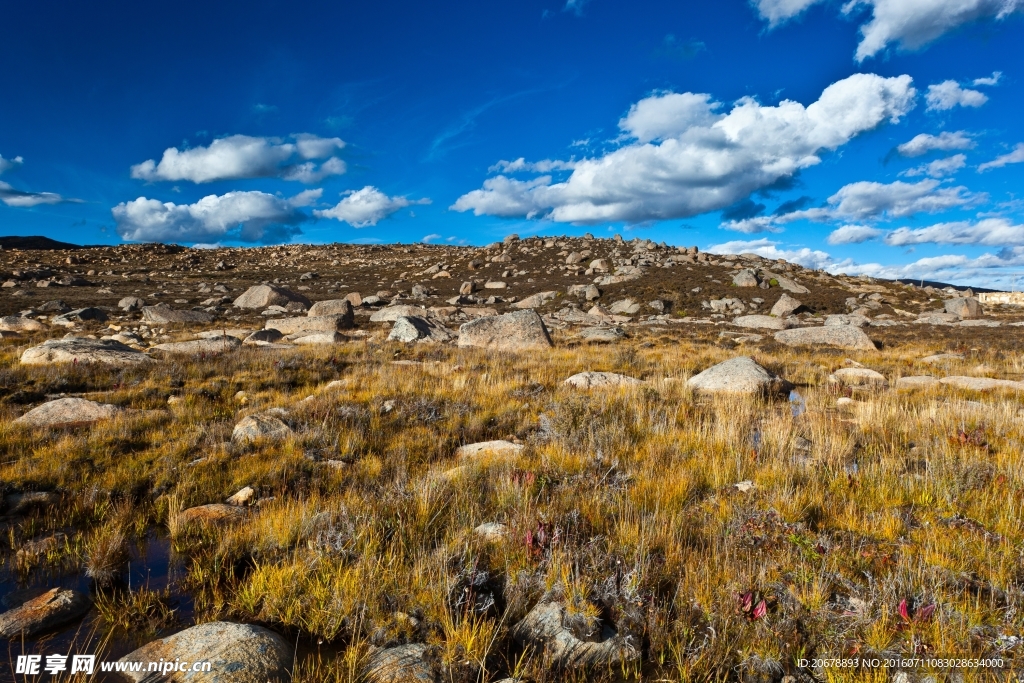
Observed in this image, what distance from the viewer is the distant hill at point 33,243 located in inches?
3472

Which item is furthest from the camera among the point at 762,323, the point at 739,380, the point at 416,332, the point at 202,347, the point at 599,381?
the point at 762,323

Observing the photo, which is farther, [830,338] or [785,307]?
[785,307]

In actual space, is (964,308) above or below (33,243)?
below

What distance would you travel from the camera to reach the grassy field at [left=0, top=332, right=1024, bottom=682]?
2.75m

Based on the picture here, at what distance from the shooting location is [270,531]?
3.68m

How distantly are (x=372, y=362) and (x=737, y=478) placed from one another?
30.9 feet

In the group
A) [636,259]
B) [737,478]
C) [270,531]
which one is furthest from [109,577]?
[636,259]

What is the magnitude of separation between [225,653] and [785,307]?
1501 inches

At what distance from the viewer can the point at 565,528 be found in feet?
12.4

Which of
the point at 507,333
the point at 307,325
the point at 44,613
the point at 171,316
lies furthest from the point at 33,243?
the point at 44,613

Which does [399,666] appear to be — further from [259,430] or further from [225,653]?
[259,430]

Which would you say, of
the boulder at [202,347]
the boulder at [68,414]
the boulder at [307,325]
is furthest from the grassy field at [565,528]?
the boulder at [307,325]

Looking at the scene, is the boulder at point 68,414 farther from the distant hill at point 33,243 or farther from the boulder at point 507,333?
the distant hill at point 33,243

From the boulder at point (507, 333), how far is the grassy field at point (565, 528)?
8.99 metres
